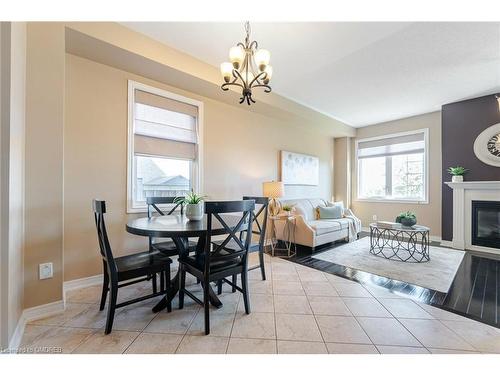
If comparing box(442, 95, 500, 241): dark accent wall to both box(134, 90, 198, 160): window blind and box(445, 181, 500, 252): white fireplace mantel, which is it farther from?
box(134, 90, 198, 160): window blind

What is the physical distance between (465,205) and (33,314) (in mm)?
6154

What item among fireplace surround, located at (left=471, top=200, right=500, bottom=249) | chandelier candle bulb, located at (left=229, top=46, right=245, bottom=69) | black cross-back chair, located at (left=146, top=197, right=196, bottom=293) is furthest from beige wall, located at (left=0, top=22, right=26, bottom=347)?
fireplace surround, located at (left=471, top=200, right=500, bottom=249)

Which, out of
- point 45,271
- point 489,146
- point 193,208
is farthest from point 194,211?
point 489,146

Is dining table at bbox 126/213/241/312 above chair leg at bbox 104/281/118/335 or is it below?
above

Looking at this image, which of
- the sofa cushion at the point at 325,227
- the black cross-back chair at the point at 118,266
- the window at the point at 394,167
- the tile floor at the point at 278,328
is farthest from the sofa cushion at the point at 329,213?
the black cross-back chair at the point at 118,266

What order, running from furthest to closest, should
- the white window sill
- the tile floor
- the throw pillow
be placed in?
the white window sill < the throw pillow < the tile floor

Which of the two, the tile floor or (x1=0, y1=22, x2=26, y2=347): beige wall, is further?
the tile floor

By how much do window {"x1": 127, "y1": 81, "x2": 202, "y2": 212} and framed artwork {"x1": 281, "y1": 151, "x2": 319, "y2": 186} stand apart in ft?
6.68

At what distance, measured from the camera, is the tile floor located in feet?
4.76

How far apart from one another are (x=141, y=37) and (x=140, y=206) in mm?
1927

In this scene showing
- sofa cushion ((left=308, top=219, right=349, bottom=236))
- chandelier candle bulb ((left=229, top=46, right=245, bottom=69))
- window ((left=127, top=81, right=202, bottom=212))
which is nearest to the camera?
chandelier candle bulb ((left=229, top=46, right=245, bottom=69))

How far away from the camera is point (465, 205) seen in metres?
3.96

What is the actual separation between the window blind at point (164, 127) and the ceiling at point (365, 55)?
72 cm
